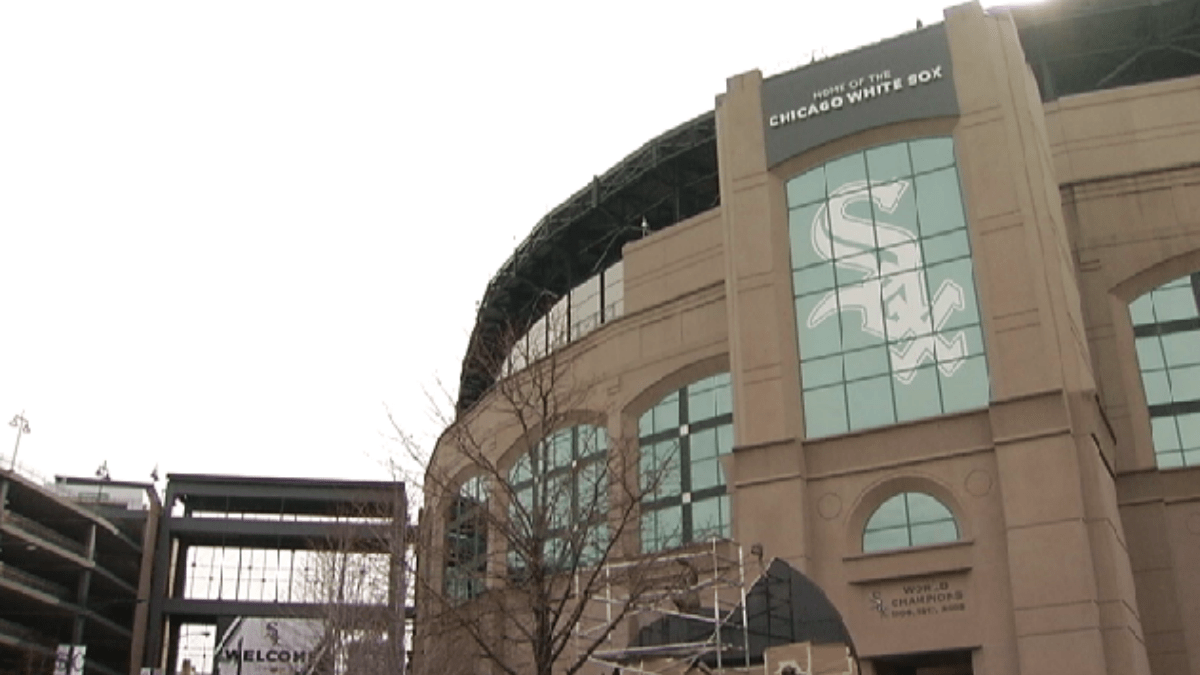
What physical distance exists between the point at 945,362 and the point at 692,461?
11112mm

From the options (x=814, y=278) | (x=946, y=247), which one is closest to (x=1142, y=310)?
(x=946, y=247)

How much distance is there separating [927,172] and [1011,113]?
309 cm

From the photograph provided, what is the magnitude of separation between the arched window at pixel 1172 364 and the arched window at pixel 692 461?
14.0 m

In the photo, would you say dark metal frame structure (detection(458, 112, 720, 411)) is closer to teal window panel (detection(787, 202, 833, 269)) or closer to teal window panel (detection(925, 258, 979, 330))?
teal window panel (detection(787, 202, 833, 269))

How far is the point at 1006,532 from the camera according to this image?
33.5m

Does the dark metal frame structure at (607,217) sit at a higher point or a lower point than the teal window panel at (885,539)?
higher

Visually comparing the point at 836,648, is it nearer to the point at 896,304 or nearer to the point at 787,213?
the point at 896,304

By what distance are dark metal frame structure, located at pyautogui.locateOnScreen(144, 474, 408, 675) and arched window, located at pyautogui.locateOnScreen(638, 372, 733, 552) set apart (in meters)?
51.6

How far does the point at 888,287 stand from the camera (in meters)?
38.2

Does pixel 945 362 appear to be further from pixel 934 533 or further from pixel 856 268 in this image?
pixel 934 533

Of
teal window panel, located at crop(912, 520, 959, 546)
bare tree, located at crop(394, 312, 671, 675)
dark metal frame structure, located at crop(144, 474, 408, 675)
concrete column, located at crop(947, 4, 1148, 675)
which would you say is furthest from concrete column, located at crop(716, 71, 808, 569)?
dark metal frame structure, located at crop(144, 474, 408, 675)

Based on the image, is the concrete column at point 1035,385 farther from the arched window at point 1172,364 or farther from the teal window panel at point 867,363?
the teal window panel at point 867,363

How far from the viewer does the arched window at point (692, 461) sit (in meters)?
42.9

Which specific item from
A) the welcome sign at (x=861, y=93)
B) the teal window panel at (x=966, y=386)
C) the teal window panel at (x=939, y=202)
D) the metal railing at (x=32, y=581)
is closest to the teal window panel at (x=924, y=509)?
the teal window panel at (x=966, y=386)
